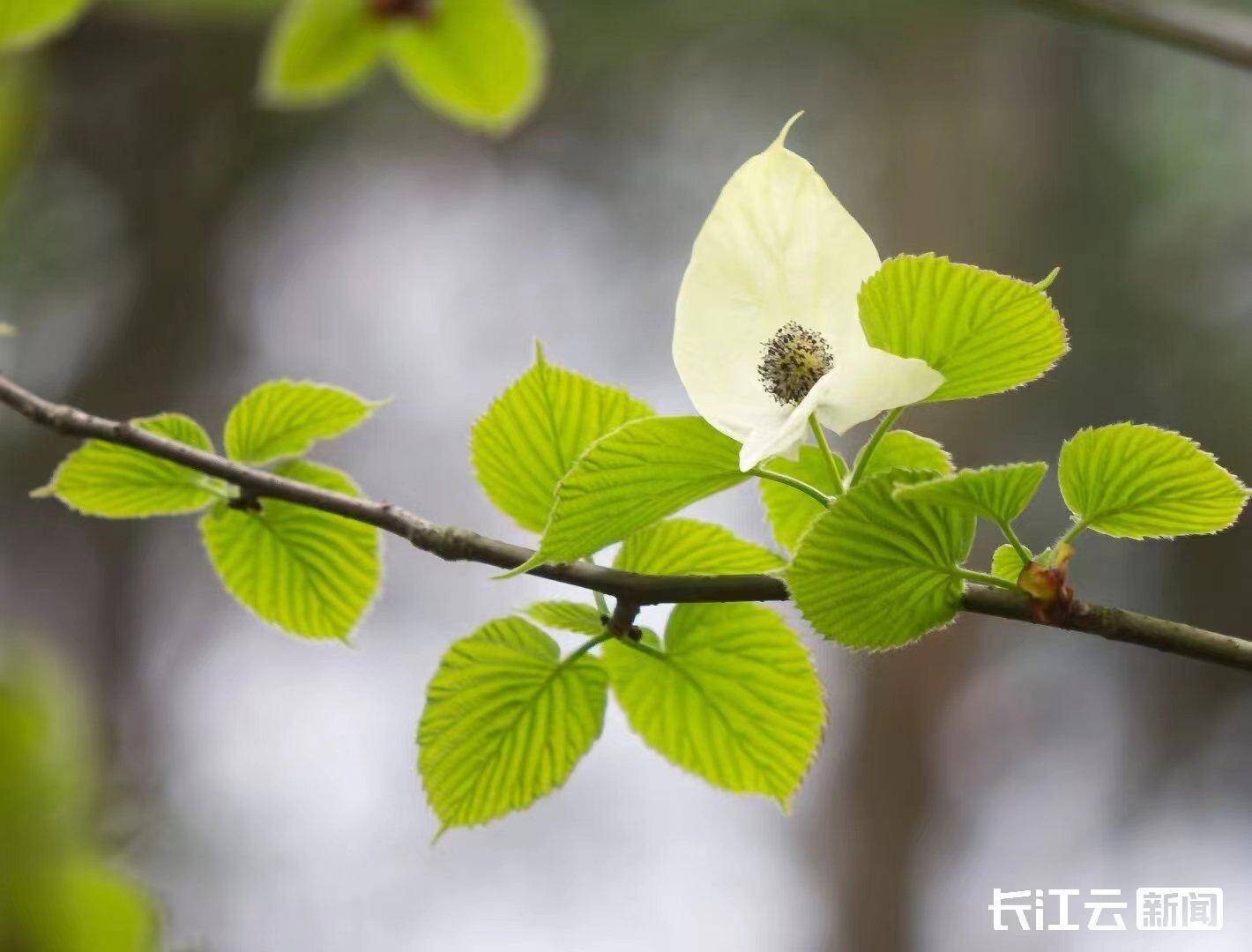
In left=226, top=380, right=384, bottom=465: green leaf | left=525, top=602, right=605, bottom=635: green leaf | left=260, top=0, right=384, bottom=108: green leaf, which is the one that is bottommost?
left=525, top=602, right=605, bottom=635: green leaf

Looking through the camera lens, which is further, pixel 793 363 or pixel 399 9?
pixel 399 9

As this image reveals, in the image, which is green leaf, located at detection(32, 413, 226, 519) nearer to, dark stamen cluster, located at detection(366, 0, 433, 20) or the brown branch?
dark stamen cluster, located at detection(366, 0, 433, 20)

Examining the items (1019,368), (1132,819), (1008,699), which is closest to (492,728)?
(1019,368)

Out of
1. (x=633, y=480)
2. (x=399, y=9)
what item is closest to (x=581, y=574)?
(x=633, y=480)

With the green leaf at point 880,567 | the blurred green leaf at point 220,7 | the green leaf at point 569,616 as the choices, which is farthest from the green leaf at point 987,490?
the blurred green leaf at point 220,7

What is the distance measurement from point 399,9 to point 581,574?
232 millimetres

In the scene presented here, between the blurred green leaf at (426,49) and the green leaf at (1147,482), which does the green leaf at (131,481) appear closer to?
the blurred green leaf at (426,49)

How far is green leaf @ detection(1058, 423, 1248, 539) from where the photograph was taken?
1.02ft

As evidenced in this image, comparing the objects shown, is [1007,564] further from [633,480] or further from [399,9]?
[399,9]

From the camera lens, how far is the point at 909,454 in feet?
1.18

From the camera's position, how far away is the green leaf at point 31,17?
0.35 m

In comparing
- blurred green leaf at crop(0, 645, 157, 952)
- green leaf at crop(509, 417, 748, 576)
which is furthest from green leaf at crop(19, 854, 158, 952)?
green leaf at crop(509, 417, 748, 576)

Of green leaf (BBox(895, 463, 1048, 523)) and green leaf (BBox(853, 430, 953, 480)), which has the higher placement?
green leaf (BBox(853, 430, 953, 480))

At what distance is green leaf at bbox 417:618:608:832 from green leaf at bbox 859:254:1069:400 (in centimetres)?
14
